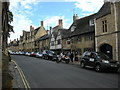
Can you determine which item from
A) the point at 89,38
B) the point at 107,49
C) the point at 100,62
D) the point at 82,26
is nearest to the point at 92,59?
the point at 100,62

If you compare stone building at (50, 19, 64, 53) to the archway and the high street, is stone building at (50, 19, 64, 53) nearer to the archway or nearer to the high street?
the archway

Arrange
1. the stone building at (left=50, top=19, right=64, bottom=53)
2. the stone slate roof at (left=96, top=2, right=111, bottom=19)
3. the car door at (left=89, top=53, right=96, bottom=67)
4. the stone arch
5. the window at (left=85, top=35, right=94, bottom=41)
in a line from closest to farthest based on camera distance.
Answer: the car door at (left=89, top=53, right=96, bottom=67), the stone arch, the stone slate roof at (left=96, top=2, right=111, bottom=19), the window at (left=85, top=35, right=94, bottom=41), the stone building at (left=50, top=19, right=64, bottom=53)

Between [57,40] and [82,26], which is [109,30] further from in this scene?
[57,40]

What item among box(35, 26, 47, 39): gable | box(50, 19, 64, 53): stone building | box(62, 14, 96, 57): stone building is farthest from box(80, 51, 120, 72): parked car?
box(35, 26, 47, 39): gable

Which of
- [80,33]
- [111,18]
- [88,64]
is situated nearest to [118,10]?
[111,18]

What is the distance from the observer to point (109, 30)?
24.6 m

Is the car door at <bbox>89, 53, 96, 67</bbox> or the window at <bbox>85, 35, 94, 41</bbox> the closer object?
the car door at <bbox>89, 53, 96, 67</bbox>

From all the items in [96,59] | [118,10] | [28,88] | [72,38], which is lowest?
[28,88]

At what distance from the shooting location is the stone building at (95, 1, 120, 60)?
22.9 m

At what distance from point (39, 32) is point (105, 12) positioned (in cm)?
5621

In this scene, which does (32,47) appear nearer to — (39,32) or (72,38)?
(39,32)

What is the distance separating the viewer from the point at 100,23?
88.4 ft

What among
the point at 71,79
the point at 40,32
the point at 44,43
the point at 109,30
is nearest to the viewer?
the point at 71,79

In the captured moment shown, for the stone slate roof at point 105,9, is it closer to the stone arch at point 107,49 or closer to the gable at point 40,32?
the stone arch at point 107,49
